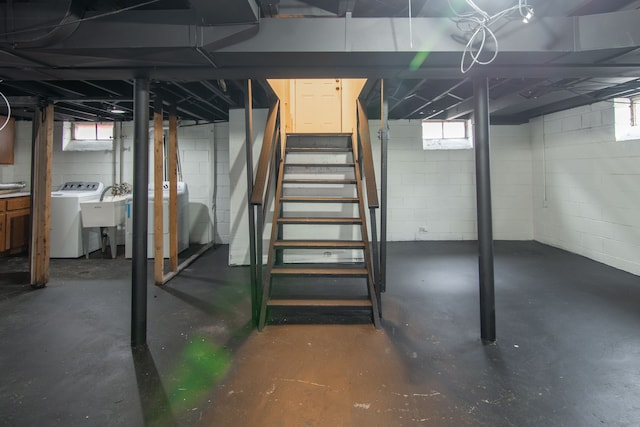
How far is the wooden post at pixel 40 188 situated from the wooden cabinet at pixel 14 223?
4.99ft

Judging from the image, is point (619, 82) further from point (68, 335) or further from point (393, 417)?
point (68, 335)

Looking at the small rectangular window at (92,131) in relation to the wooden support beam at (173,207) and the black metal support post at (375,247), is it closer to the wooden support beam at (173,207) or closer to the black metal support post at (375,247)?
the wooden support beam at (173,207)

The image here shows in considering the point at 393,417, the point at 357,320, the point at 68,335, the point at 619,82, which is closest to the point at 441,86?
the point at 619,82

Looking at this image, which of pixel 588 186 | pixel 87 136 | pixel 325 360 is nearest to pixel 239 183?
pixel 325 360

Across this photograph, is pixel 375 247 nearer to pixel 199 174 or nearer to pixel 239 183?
pixel 239 183

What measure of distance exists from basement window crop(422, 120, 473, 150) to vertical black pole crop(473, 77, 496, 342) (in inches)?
144

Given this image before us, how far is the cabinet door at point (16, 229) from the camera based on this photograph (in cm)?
474

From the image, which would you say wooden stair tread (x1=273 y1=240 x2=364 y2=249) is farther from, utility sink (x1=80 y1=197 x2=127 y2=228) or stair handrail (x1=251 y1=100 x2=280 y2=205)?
utility sink (x1=80 y1=197 x2=127 y2=228)

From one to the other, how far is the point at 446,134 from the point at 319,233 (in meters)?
3.32

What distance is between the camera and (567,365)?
6.59ft

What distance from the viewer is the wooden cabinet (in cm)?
465

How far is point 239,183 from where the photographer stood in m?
4.41

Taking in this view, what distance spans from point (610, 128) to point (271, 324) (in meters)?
5.02

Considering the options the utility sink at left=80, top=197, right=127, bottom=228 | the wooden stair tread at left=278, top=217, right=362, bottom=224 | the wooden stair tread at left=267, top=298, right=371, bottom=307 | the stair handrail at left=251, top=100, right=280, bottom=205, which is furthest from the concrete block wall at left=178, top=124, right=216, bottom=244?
the wooden stair tread at left=267, top=298, right=371, bottom=307
